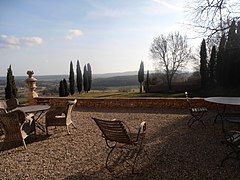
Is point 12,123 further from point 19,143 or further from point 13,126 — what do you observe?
point 19,143

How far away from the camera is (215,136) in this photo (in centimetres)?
503

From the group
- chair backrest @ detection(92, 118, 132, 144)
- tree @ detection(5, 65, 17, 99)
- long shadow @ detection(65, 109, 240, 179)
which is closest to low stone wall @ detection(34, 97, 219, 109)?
long shadow @ detection(65, 109, 240, 179)

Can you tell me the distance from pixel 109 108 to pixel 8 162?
5.66m

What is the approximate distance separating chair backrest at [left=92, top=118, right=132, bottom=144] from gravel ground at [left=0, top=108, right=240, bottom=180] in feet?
1.56

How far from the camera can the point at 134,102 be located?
9.26 meters

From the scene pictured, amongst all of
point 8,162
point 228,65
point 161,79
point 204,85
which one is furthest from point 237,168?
point 161,79

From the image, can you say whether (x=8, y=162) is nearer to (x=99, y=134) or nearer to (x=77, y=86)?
(x=99, y=134)

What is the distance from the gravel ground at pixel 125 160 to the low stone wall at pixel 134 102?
2.30 m

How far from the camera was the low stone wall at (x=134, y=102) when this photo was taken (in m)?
8.47

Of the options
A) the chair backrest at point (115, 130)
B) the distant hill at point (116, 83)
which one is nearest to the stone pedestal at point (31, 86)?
the chair backrest at point (115, 130)

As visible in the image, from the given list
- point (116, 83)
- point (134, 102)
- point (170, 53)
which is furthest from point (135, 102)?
point (116, 83)

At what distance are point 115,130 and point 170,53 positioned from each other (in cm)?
2881

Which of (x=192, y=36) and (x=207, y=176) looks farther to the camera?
(x=192, y=36)

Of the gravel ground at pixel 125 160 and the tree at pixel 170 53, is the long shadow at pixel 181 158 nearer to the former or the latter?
the gravel ground at pixel 125 160
